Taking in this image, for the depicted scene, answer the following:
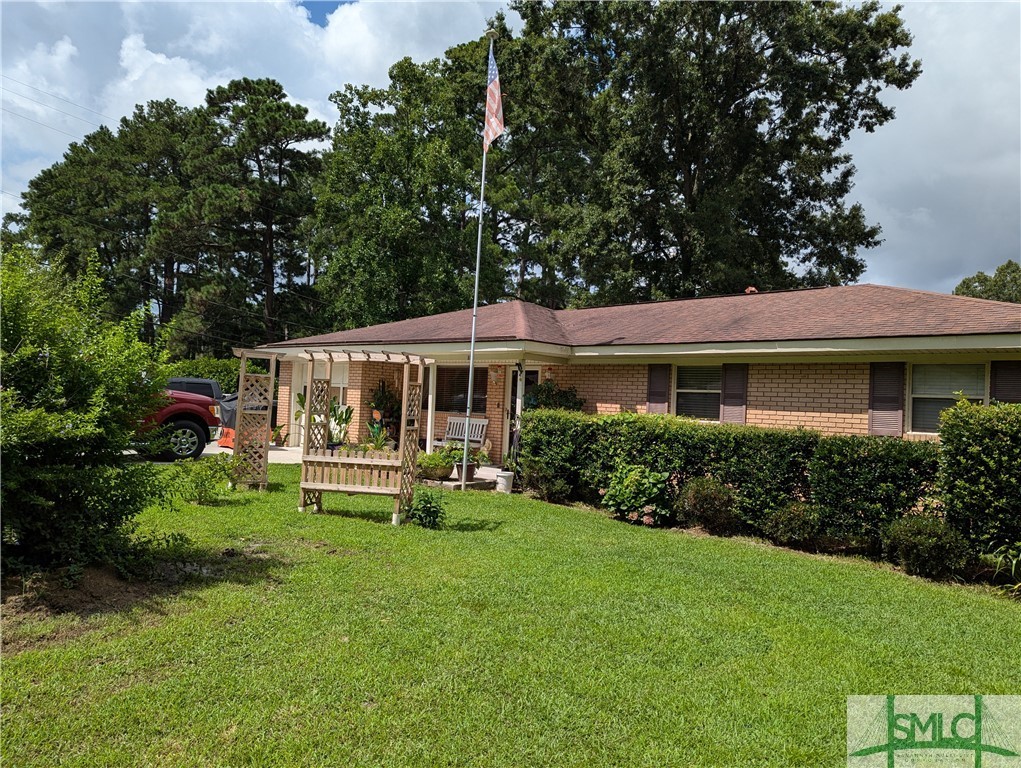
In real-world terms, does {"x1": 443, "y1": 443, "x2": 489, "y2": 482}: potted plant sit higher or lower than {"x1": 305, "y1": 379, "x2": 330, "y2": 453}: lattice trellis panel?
lower

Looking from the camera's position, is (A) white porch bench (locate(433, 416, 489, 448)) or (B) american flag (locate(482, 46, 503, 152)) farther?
(A) white porch bench (locate(433, 416, 489, 448))

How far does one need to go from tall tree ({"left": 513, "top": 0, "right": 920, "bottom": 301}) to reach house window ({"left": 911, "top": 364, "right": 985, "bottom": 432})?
14.4 m

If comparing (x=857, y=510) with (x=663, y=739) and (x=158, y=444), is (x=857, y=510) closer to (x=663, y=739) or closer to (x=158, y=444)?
(x=663, y=739)

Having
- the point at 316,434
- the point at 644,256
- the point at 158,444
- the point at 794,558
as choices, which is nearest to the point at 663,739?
the point at 158,444

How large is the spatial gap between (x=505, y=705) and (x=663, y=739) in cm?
82

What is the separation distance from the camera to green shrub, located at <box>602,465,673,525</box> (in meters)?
9.07

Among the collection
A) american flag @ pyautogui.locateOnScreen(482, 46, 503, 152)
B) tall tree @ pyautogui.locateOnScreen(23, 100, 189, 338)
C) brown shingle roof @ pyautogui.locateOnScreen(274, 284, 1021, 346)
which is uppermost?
tall tree @ pyautogui.locateOnScreen(23, 100, 189, 338)

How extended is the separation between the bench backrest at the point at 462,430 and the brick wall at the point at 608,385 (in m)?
1.90

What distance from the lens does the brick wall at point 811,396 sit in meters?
9.90

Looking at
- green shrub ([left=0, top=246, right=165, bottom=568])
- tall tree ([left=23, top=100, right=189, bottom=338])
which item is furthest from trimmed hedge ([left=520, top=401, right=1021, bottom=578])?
tall tree ([left=23, top=100, right=189, bottom=338])

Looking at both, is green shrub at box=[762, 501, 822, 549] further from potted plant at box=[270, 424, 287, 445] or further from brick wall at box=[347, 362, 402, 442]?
potted plant at box=[270, 424, 287, 445]

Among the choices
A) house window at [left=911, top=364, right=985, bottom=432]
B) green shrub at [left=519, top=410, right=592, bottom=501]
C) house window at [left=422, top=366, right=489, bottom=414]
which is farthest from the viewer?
house window at [left=422, top=366, right=489, bottom=414]

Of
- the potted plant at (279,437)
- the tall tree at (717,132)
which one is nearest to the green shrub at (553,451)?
the potted plant at (279,437)

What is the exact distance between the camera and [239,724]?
2986mm
